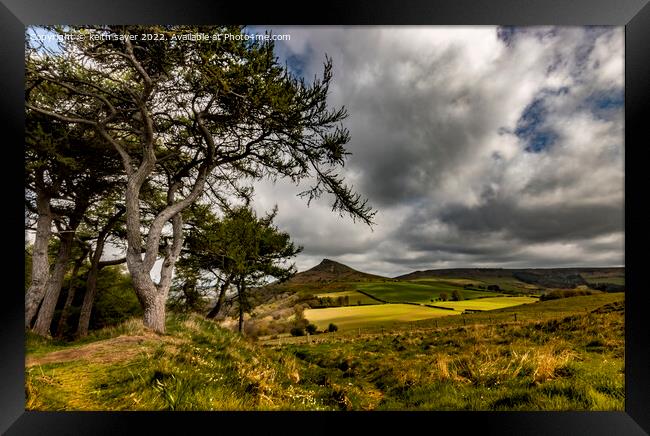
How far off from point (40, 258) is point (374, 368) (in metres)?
7.62

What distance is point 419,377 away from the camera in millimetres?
4320

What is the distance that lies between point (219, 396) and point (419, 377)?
3141mm

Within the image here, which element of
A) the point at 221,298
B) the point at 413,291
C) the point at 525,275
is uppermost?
the point at 525,275

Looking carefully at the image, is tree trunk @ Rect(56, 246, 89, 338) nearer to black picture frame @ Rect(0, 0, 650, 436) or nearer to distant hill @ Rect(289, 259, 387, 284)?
black picture frame @ Rect(0, 0, 650, 436)

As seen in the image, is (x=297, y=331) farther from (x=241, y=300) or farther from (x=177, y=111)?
(x=177, y=111)

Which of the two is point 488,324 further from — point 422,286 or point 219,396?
point 219,396

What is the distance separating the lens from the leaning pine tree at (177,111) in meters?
4.74

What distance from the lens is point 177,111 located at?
222 inches

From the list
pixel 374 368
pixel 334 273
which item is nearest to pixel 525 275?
pixel 374 368
